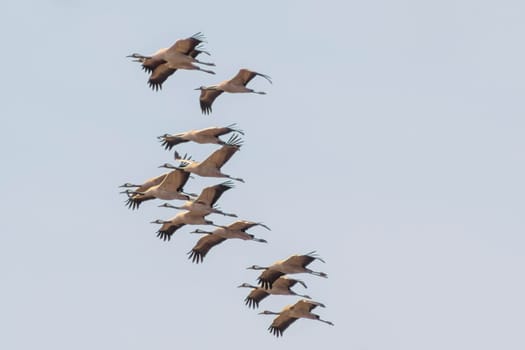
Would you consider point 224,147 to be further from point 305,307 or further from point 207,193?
point 305,307

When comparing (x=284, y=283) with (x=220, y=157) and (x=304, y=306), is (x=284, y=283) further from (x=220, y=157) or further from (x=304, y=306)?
(x=220, y=157)

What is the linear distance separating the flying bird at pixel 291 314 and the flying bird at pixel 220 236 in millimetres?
4725

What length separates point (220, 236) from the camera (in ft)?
383

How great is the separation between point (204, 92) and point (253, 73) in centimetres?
630

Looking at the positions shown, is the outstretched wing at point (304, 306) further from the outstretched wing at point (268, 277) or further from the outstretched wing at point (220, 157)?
the outstretched wing at point (220, 157)

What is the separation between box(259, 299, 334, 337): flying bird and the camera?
4596 inches

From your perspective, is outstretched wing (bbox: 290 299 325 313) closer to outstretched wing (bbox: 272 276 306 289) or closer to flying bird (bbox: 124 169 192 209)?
outstretched wing (bbox: 272 276 306 289)

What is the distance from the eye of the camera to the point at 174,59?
114188 millimetres

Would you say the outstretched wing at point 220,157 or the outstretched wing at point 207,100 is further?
the outstretched wing at point 207,100

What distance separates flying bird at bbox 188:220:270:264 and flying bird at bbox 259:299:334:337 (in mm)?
4725

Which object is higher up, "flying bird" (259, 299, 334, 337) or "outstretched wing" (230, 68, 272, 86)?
"outstretched wing" (230, 68, 272, 86)

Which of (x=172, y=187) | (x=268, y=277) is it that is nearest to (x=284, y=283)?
(x=268, y=277)

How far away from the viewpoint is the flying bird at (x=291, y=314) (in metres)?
117

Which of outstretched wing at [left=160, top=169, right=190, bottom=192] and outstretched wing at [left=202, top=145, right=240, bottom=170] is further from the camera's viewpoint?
outstretched wing at [left=160, top=169, right=190, bottom=192]
